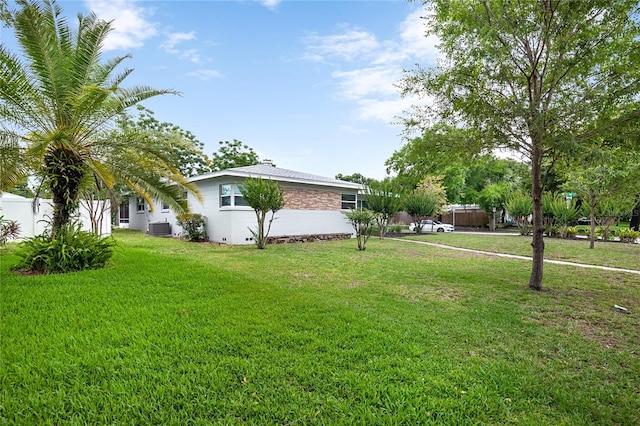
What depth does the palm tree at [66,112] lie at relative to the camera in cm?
674

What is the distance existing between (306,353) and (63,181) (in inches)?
296

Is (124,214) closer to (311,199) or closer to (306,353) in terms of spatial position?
(311,199)

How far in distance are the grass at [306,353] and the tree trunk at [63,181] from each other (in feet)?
6.34

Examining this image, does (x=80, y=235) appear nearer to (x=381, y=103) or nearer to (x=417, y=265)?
(x=417, y=265)

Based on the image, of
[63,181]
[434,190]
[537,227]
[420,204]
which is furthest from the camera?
[434,190]

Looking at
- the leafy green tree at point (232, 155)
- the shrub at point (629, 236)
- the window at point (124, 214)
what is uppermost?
the leafy green tree at point (232, 155)

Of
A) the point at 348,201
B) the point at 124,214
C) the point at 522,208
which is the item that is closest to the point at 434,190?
the point at 522,208

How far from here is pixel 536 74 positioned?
669cm

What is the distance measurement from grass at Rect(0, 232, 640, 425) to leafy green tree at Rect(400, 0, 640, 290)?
3.24 meters

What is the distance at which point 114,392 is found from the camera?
277cm

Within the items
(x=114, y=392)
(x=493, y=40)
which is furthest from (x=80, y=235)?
(x=493, y=40)

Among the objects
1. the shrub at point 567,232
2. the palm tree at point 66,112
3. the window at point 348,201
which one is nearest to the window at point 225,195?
the palm tree at point 66,112

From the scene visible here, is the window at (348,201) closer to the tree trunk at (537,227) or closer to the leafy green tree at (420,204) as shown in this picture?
the leafy green tree at (420,204)

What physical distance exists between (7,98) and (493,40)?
9.80m
